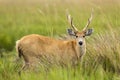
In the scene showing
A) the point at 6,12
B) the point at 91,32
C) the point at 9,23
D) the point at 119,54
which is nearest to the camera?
the point at 119,54

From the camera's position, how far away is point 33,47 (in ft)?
32.6

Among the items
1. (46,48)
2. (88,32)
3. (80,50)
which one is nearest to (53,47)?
(46,48)

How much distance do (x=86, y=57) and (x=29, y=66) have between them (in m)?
1.18

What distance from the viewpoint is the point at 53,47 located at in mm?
10133

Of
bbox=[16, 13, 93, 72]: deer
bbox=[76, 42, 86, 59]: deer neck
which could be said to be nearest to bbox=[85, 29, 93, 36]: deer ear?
bbox=[16, 13, 93, 72]: deer

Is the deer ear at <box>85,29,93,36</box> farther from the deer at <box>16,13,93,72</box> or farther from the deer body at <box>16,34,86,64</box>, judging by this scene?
the deer body at <box>16,34,86,64</box>

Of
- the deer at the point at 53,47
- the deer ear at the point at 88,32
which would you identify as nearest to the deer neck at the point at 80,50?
the deer at the point at 53,47

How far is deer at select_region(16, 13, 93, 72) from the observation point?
9711mm

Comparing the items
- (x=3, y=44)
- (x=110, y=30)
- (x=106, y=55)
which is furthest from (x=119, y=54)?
(x=3, y=44)

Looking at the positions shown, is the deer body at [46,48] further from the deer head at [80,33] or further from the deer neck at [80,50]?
the deer head at [80,33]

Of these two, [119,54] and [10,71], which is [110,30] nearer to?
[119,54]

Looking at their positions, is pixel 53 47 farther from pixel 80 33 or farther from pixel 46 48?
pixel 80 33

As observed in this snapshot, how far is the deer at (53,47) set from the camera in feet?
31.9

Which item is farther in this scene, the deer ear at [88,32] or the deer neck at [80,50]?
the deer ear at [88,32]
